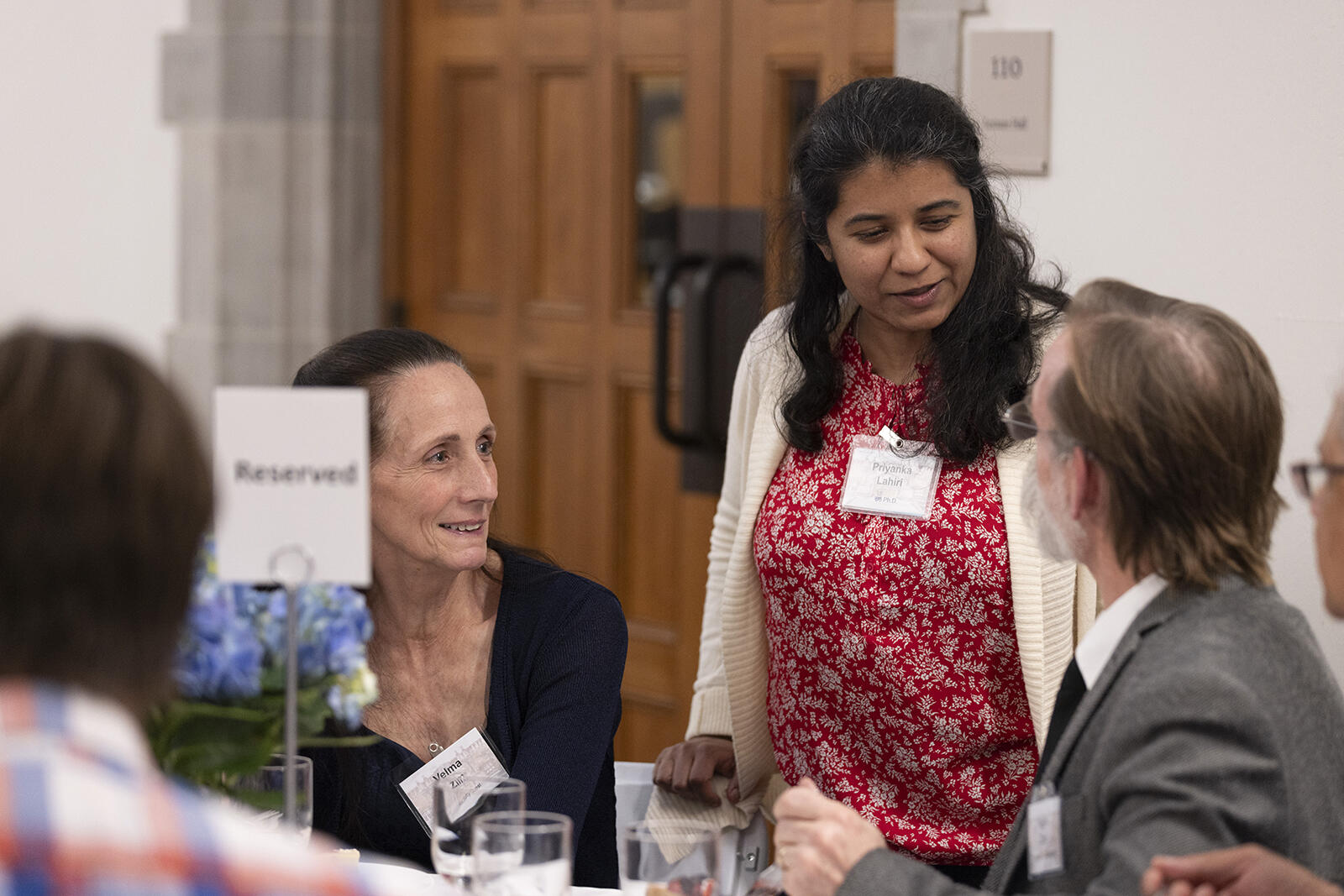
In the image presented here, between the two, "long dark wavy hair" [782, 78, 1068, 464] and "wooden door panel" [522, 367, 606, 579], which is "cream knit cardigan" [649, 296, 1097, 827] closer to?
"long dark wavy hair" [782, 78, 1068, 464]

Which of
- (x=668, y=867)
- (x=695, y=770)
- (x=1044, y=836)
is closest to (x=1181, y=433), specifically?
(x=1044, y=836)

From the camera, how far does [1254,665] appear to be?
1307 millimetres

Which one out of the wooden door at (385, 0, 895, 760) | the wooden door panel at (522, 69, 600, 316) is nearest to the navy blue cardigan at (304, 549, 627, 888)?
the wooden door at (385, 0, 895, 760)

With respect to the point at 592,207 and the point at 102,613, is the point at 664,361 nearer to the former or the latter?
the point at 592,207

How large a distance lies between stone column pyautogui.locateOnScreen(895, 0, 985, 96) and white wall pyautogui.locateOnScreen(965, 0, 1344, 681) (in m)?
0.12

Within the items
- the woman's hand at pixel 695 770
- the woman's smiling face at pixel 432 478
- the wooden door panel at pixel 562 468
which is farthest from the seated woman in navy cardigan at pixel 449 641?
the wooden door panel at pixel 562 468

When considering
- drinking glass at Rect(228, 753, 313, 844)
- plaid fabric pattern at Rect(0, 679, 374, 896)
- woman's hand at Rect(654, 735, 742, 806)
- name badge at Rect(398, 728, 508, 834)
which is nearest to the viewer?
plaid fabric pattern at Rect(0, 679, 374, 896)

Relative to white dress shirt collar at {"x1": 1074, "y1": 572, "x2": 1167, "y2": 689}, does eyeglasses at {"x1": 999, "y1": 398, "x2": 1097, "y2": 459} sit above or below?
above

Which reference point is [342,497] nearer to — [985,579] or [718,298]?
[985,579]

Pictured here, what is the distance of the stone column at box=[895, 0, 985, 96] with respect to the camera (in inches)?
111

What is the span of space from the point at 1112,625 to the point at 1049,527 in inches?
5.3

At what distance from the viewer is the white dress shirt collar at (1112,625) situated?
1406mm

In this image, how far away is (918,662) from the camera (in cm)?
202

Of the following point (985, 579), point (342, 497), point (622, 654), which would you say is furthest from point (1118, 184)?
point (342, 497)
